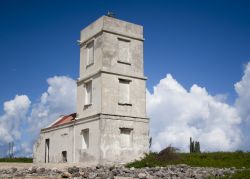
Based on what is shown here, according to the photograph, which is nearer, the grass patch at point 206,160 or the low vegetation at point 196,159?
the grass patch at point 206,160

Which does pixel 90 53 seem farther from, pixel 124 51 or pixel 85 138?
pixel 85 138

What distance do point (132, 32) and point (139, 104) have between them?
17.8ft

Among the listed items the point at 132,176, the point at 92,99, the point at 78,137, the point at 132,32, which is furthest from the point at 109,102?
the point at 132,176

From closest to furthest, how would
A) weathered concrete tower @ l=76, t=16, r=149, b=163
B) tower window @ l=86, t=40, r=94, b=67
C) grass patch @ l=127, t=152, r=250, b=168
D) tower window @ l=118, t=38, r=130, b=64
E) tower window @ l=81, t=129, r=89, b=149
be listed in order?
grass patch @ l=127, t=152, r=250, b=168 < weathered concrete tower @ l=76, t=16, r=149, b=163 < tower window @ l=81, t=129, r=89, b=149 < tower window @ l=118, t=38, r=130, b=64 < tower window @ l=86, t=40, r=94, b=67

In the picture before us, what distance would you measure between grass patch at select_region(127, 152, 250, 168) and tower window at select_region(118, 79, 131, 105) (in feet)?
13.9

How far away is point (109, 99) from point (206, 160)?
7641mm

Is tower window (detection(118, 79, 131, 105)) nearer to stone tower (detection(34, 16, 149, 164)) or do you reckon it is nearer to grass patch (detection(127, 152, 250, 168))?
stone tower (detection(34, 16, 149, 164))

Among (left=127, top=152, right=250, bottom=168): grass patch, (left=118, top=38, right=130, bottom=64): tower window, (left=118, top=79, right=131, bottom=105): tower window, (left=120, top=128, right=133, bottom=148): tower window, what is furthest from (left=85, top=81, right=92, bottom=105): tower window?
(left=127, top=152, right=250, bottom=168): grass patch

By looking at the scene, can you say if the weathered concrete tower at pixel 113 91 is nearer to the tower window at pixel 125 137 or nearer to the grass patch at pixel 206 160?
the tower window at pixel 125 137

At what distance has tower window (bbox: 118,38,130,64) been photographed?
29719 mm

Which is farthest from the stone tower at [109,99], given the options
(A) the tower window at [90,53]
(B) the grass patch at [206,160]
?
(B) the grass patch at [206,160]

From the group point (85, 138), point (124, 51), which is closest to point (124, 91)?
point (124, 51)

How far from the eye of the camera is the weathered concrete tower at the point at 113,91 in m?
27.7

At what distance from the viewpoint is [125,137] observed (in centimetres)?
2866
